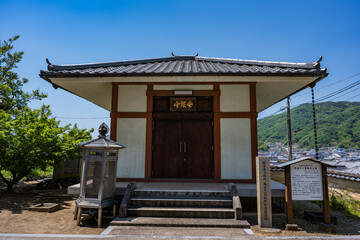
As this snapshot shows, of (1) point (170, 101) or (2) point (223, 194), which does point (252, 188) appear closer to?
(2) point (223, 194)

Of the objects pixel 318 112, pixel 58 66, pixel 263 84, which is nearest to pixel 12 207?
pixel 58 66

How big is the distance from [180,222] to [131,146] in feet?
10.9

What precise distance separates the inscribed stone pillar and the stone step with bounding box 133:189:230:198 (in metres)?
0.94

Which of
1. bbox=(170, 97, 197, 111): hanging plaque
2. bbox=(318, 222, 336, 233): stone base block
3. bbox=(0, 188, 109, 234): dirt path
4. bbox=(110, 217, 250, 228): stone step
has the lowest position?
bbox=(0, 188, 109, 234): dirt path

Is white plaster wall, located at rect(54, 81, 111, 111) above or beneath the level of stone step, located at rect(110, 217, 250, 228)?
above

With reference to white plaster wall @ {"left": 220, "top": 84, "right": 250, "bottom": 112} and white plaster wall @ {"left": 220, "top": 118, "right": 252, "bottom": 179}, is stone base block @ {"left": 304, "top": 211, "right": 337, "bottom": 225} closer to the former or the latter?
white plaster wall @ {"left": 220, "top": 118, "right": 252, "bottom": 179}

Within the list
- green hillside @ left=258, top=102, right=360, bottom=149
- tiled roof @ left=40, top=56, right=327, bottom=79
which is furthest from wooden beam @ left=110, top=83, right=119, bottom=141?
green hillside @ left=258, top=102, right=360, bottom=149

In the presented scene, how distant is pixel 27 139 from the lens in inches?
333

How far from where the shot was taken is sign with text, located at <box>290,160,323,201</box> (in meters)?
5.11

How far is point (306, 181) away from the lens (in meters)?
5.16

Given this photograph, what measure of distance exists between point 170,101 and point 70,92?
168 inches

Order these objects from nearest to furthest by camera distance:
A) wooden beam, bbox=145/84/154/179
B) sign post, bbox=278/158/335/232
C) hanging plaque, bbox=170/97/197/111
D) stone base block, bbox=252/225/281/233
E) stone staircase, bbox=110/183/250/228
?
1. stone base block, bbox=252/225/281/233
2. stone staircase, bbox=110/183/250/228
3. sign post, bbox=278/158/335/232
4. wooden beam, bbox=145/84/154/179
5. hanging plaque, bbox=170/97/197/111

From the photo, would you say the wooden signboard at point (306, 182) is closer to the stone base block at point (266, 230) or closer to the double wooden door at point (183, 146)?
the stone base block at point (266, 230)

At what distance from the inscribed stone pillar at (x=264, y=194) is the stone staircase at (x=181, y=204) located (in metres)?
0.66
